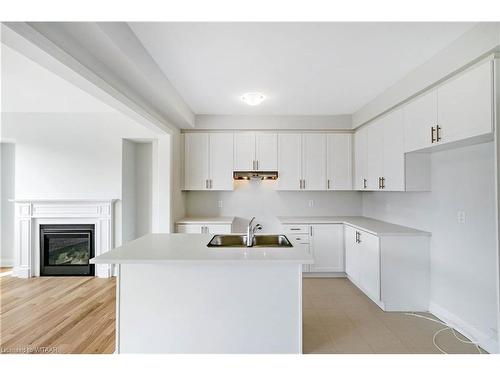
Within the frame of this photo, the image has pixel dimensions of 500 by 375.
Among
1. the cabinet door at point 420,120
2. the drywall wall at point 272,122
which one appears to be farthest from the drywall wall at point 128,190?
the cabinet door at point 420,120

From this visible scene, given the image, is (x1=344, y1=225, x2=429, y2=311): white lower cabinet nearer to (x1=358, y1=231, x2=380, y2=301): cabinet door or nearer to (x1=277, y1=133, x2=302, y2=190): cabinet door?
(x1=358, y1=231, x2=380, y2=301): cabinet door

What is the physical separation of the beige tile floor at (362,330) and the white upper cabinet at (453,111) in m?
1.82

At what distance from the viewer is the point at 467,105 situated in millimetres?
1980

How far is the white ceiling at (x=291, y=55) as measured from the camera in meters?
1.90

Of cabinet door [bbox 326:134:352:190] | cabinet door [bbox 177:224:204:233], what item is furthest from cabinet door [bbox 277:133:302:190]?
cabinet door [bbox 177:224:204:233]

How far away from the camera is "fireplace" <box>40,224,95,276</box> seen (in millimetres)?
4031

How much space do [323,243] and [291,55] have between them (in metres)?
2.73

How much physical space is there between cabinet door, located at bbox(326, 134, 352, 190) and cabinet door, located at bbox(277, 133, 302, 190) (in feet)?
1.64

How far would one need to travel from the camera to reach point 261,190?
4555 millimetres

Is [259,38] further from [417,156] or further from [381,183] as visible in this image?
[381,183]

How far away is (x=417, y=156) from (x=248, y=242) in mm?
2184
